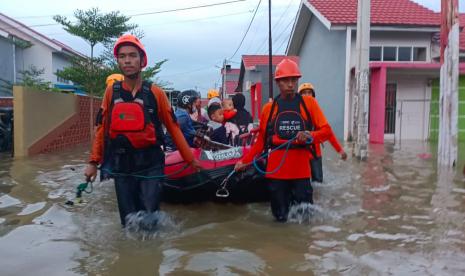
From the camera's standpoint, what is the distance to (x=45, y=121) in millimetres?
A: 12742

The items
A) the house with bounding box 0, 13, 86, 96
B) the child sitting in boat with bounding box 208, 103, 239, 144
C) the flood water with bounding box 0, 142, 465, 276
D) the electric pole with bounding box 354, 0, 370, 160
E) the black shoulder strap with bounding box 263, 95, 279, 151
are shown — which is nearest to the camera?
the flood water with bounding box 0, 142, 465, 276

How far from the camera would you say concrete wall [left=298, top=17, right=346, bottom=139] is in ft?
60.7

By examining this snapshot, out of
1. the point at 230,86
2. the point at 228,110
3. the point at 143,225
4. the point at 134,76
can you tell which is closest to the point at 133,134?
the point at 134,76

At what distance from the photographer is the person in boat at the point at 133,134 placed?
4262 mm

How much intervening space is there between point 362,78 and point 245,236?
7675 millimetres

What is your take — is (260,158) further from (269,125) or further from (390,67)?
(390,67)

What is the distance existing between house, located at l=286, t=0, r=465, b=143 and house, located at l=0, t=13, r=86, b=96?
1279 cm

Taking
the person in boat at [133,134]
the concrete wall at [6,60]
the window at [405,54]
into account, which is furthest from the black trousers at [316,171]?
the concrete wall at [6,60]

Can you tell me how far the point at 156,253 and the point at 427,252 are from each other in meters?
2.42

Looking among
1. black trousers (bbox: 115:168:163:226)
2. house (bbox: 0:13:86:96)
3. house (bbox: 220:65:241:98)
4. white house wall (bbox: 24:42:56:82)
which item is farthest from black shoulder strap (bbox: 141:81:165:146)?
house (bbox: 220:65:241:98)

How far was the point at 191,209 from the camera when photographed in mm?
6375

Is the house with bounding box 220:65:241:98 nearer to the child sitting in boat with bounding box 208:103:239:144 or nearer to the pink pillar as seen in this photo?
the pink pillar

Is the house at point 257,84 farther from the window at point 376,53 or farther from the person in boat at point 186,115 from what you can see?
the person in boat at point 186,115

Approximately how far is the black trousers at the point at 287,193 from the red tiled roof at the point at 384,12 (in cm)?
1329
